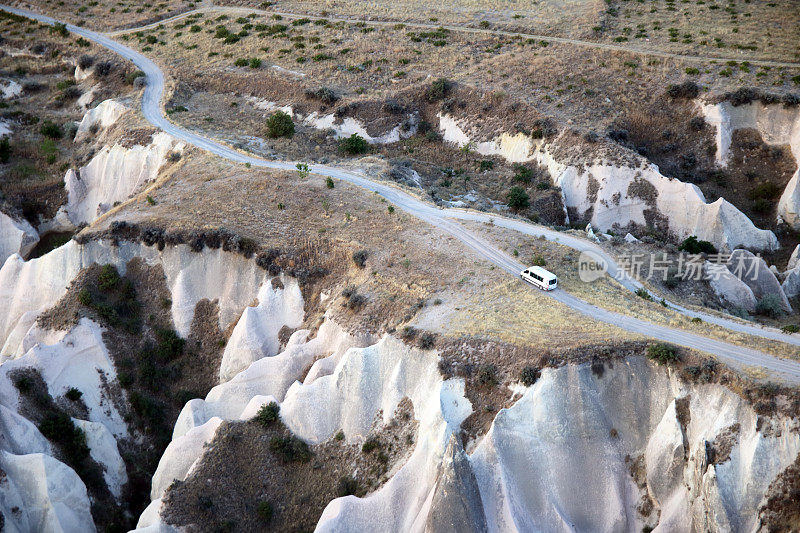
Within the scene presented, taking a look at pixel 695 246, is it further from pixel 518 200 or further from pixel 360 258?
pixel 360 258

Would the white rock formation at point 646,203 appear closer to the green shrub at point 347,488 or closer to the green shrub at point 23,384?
the green shrub at point 347,488

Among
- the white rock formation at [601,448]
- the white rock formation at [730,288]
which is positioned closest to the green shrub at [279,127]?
the white rock formation at [730,288]

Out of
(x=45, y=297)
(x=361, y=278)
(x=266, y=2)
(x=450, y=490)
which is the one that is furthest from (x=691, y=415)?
(x=266, y=2)

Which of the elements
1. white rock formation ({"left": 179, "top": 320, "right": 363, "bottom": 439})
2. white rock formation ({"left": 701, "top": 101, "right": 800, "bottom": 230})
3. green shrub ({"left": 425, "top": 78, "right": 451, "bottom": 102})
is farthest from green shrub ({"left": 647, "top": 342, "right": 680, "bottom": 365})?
green shrub ({"left": 425, "top": 78, "right": 451, "bottom": 102})

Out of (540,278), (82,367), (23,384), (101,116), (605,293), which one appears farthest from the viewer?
(101,116)

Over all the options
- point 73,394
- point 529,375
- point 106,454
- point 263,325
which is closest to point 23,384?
point 73,394

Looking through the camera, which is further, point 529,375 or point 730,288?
point 730,288
